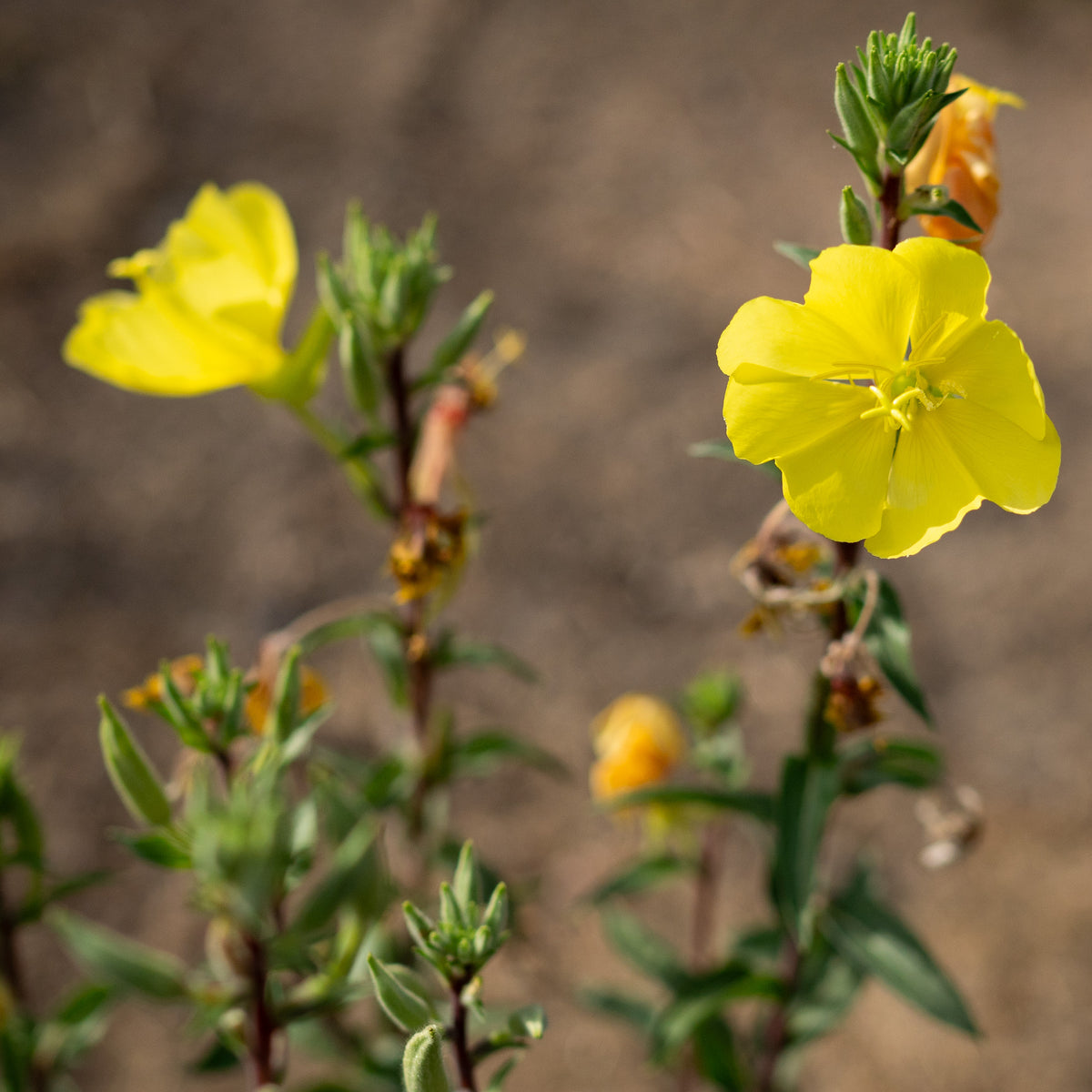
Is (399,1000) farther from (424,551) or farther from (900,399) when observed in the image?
(900,399)

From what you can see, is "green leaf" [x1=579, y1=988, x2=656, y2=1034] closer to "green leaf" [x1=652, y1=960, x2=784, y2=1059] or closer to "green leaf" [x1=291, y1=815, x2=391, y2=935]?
"green leaf" [x1=652, y1=960, x2=784, y2=1059]


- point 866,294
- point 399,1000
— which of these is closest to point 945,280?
point 866,294

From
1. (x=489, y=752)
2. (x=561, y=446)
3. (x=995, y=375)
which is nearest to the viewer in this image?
(x=995, y=375)

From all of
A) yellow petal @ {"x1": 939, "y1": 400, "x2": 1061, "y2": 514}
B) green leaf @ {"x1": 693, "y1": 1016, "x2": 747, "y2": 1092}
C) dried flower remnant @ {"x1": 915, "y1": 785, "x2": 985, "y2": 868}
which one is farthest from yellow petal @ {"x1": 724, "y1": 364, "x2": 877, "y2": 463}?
green leaf @ {"x1": 693, "y1": 1016, "x2": 747, "y2": 1092}

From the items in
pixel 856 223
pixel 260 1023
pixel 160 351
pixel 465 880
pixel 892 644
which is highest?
pixel 856 223

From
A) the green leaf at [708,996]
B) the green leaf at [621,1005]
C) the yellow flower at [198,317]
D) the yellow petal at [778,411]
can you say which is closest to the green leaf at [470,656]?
the yellow flower at [198,317]

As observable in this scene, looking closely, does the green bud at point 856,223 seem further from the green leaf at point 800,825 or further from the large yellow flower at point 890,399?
the green leaf at point 800,825

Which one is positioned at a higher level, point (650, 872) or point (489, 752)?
point (489, 752)
